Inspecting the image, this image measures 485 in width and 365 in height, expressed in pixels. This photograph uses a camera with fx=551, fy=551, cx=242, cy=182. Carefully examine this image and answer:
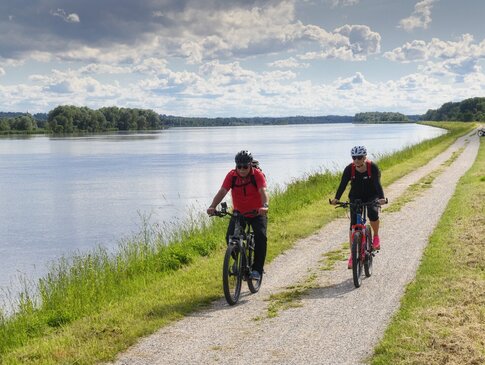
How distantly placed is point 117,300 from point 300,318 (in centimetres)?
329

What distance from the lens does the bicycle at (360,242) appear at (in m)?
Result: 9.20

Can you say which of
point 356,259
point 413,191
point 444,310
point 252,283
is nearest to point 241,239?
point 252,283

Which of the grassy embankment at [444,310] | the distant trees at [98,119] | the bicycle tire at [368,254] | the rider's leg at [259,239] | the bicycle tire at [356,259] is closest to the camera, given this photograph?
the grassy embankment at [444,310]

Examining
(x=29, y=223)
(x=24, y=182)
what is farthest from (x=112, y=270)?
(x=24, y=182)

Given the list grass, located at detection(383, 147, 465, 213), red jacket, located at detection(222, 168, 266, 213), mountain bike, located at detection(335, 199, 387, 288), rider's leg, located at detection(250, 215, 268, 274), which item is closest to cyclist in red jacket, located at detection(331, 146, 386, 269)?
mountain bike, located at detection(335, 199, 387, 288)

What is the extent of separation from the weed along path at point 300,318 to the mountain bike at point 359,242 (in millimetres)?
253

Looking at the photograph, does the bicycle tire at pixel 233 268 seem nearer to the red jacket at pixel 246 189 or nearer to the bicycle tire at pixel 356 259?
the red jacket at pixel 246 189

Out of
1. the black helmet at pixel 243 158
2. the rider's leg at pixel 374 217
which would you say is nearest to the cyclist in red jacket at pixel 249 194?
the black helmet at pixel 243 158

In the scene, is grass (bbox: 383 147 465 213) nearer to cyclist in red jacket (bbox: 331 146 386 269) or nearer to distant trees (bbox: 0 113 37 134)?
cyclist in red jacket (bbox: 331 146 386 269)

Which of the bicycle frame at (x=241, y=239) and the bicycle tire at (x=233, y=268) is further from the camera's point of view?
the bicycle frame at (x=241, y=239)

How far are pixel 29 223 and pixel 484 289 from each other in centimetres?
1906

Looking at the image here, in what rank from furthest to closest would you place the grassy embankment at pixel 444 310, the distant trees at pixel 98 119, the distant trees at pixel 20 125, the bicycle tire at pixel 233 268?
1. the distant trees at pixel 98 119
2. the distant trees at pixel 20 125
3. the bicycle tire at pixel 233 268
4. the grassy embankment at pixel 444 310

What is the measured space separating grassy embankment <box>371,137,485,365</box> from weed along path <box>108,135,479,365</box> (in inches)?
9.5

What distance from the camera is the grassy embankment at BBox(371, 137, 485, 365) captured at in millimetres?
6266
